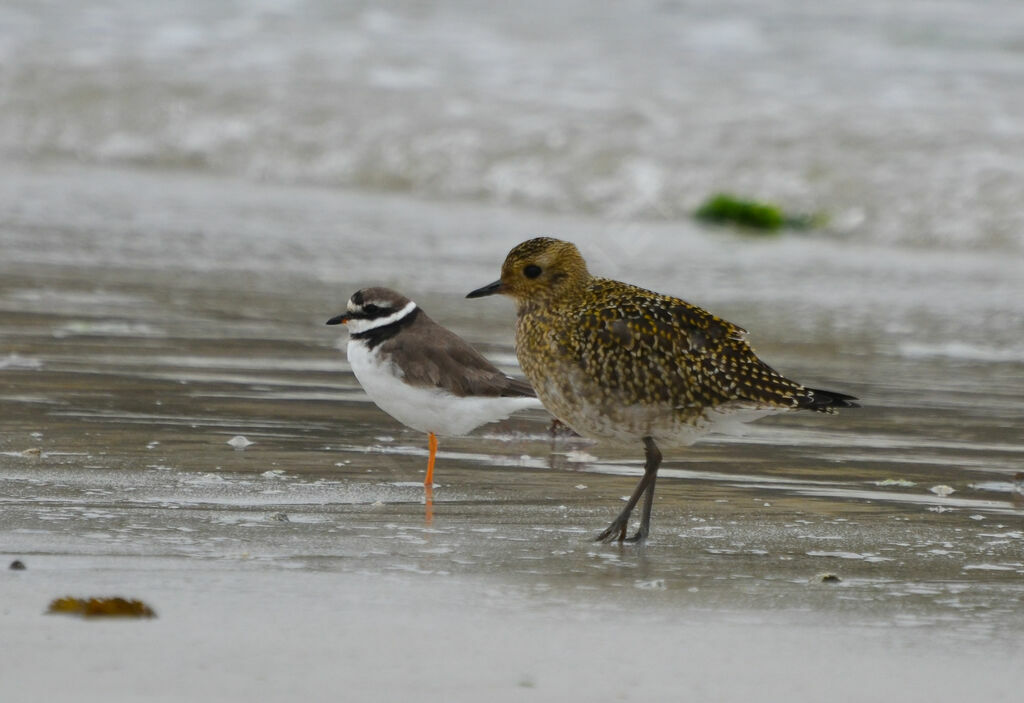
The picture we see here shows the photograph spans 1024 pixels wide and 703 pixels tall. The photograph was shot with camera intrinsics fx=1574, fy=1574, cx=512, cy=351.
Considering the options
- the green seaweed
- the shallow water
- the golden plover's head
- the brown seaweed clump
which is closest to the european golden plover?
the shallow water

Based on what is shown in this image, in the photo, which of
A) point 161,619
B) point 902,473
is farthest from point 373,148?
point 161,619

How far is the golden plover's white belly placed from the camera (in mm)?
5066

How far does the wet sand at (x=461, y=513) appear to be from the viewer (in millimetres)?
3064

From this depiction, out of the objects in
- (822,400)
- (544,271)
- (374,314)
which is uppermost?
(544,271)

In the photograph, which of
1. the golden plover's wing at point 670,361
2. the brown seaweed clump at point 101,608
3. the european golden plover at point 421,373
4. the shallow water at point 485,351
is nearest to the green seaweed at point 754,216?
the shallow water at point 485,351

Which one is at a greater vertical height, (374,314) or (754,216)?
(754,216)

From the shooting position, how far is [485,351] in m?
7.14

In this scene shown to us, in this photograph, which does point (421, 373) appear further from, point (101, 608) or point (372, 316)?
point (101, 608)

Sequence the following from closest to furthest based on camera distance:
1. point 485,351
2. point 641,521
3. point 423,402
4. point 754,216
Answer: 1. point 641,521
2. point 423,402
3. point 485,351
4. point 754,216

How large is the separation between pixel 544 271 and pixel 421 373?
702 millimetres

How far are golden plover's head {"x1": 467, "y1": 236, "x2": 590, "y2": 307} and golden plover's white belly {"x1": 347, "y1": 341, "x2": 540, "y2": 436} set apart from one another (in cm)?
57

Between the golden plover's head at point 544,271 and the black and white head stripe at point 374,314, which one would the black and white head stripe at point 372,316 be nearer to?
the black and white head stripe at point 374,314

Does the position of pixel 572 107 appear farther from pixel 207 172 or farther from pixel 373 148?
pixel 207 172

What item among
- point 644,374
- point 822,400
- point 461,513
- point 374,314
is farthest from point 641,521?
point 374,314
